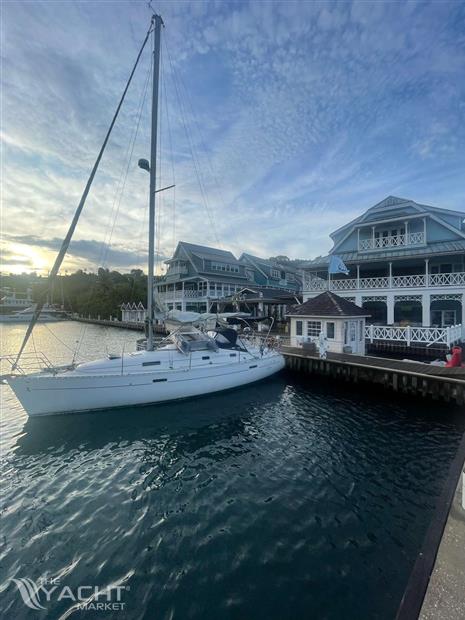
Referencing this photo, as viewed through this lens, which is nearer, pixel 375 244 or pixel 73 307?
pixel 375 244

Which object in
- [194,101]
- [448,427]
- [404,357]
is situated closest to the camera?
[448,427]

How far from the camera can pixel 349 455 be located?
751 cm

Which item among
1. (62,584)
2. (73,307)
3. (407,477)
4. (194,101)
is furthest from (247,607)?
(73,307)

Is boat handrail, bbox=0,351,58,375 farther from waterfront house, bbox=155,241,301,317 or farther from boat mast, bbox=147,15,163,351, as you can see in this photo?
waterfront house, bbox=155,241,301,317

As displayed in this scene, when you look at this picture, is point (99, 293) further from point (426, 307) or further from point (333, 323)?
point (426, 307)

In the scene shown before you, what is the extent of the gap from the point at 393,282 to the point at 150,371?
17409mm

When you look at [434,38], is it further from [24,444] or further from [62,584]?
[24,444]

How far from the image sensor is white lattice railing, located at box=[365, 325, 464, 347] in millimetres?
15448

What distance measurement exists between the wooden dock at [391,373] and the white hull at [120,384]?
15.6 feet

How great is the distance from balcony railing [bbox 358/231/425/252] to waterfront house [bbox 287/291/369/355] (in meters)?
7.85

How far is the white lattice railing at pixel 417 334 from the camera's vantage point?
15.4 m

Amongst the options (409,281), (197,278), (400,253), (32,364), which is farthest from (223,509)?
(197,278)

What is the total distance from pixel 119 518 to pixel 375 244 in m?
23.3

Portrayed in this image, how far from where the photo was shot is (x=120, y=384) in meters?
10.3
